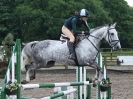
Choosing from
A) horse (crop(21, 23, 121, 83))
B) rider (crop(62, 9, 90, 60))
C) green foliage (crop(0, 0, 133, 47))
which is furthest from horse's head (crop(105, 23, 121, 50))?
green foliage (crop(0, 0, 133, 47))

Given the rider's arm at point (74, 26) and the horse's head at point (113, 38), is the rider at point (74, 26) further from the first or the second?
the horse's head at point (113, 38)

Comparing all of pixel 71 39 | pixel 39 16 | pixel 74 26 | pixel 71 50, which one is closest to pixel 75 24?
pixel 74 26

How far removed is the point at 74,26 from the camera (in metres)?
8.56

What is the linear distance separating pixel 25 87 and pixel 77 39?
3.24m

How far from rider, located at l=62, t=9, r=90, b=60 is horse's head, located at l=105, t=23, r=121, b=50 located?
0.42 m

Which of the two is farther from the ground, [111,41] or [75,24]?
[75,24]

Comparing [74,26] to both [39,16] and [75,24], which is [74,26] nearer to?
[75,24]

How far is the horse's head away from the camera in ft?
28.8

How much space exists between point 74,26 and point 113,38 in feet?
2.60

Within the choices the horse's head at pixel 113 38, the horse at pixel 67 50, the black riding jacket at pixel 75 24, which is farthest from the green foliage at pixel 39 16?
the black riding jacket at pixel 75 24

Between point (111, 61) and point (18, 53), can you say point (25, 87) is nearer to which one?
point (18, 53)

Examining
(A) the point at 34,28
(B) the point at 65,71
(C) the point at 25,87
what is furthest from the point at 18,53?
(A) the point at 34,28

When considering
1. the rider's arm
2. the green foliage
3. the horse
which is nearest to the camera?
the rider's arm

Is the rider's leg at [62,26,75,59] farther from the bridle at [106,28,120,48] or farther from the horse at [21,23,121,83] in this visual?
the bridle at [106,28,120,48]
